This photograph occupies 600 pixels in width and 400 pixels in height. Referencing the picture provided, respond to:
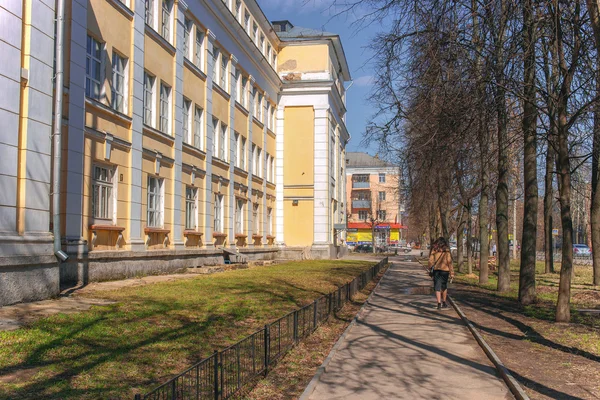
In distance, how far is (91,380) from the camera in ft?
21.4

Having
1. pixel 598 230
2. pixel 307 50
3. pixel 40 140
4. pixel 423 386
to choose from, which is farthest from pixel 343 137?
pixel 423 386

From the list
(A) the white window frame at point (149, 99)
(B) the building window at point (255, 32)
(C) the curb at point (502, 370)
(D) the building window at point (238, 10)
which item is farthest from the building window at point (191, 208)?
(C) the curb at point (502, 370)

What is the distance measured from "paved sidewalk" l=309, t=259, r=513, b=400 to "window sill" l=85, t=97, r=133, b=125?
9.43 m

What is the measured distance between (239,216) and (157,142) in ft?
40.4

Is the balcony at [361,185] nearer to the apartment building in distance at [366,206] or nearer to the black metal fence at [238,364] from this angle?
the apartment building in distance at [366,206]

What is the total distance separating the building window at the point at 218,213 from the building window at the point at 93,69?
12.4 m

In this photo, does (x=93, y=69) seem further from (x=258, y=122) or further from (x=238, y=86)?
(x=258, y=122)

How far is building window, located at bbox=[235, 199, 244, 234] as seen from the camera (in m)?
32.5

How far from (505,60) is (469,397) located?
21.5 ft

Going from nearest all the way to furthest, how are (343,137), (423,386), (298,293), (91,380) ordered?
(91,380) → (423,386) → (298,293) → (343,137)

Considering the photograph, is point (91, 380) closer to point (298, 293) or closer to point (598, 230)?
point (298, 293)

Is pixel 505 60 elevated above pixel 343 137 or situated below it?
below

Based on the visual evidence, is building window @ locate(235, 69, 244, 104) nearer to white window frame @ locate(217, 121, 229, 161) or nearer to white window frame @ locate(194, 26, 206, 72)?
white window frame @ locate(217, 121, 229, 161)

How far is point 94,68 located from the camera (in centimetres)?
1698
